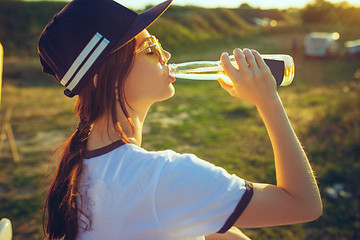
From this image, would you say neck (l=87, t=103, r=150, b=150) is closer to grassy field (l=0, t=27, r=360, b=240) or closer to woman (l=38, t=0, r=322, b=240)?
woman (l=38, t=0, r=322, b=240)

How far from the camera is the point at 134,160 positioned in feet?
3.87

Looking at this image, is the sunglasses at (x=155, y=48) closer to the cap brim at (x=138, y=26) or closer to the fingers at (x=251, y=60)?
the cap brim at (x=138, y=26)

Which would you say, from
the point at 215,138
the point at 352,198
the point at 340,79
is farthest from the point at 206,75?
the point at 340,79

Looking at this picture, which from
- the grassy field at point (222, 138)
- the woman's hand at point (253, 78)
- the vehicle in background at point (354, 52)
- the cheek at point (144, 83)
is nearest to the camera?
the woman's hand at point (253, 78)

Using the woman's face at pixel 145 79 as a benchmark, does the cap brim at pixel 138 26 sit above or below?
above

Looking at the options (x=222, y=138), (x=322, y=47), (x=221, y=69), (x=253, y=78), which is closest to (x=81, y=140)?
(x=253, y=78)

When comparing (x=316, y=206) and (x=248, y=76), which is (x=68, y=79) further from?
(x=316, y=206)

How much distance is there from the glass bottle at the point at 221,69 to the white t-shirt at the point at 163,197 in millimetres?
740

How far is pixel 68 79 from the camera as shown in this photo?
138cm

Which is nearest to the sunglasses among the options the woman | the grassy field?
the woman

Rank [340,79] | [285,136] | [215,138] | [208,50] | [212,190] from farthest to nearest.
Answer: [208,50] < [340,79] < [215,138] < [285,136] < [212,190]

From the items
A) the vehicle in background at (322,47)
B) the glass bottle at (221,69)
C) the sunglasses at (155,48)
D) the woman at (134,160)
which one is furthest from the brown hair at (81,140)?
the vehicle in background at (322,47)

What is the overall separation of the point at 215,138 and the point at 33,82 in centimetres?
955

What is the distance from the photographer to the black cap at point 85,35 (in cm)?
130
